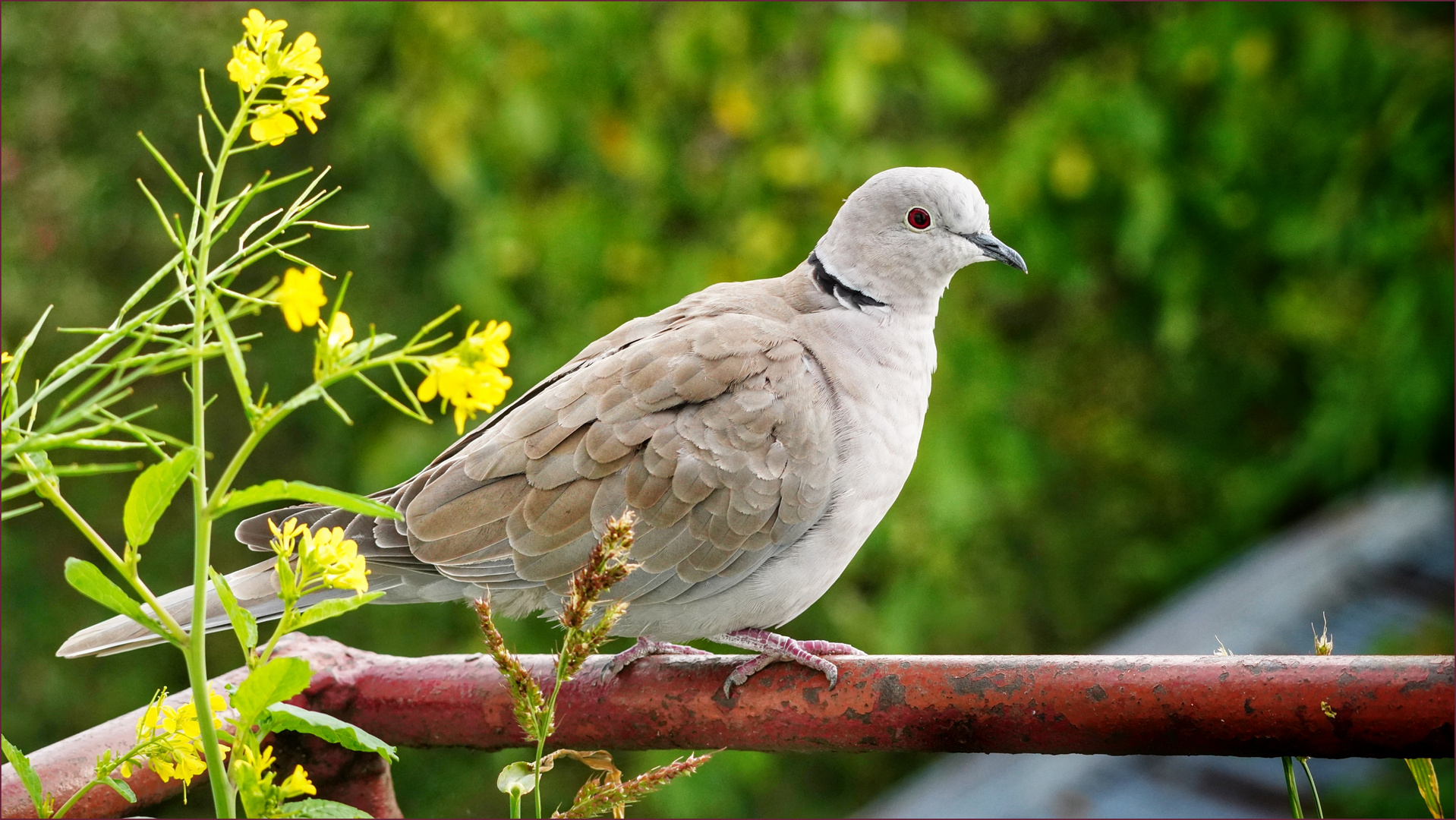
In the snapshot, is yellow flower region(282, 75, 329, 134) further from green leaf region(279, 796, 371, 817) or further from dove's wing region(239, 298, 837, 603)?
dove's wing region(239, 298, 837, 603)

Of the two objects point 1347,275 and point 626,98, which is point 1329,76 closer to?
point 1347,275

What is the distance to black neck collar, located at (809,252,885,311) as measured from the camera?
6.33 feet

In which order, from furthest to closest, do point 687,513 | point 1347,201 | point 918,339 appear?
point 1347,201, point 918,339, point 687,513

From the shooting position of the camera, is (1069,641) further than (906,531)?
Yes

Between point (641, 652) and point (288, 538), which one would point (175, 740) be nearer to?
point (288, 538)

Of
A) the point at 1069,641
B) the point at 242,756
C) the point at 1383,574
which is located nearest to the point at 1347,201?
the point at 1383,574

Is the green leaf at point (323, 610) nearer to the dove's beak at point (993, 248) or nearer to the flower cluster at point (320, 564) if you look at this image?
the flower cluster at point (320, 564)

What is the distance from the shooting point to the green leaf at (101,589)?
2.55 ft

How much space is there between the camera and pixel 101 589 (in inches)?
31.0

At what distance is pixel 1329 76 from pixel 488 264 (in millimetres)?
2370

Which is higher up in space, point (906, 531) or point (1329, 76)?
point (1329, 76)

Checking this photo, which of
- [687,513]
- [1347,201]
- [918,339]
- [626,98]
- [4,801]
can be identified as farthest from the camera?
[626,98]

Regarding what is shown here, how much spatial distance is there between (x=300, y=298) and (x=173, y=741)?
40cm

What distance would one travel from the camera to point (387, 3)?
3.98 metres
